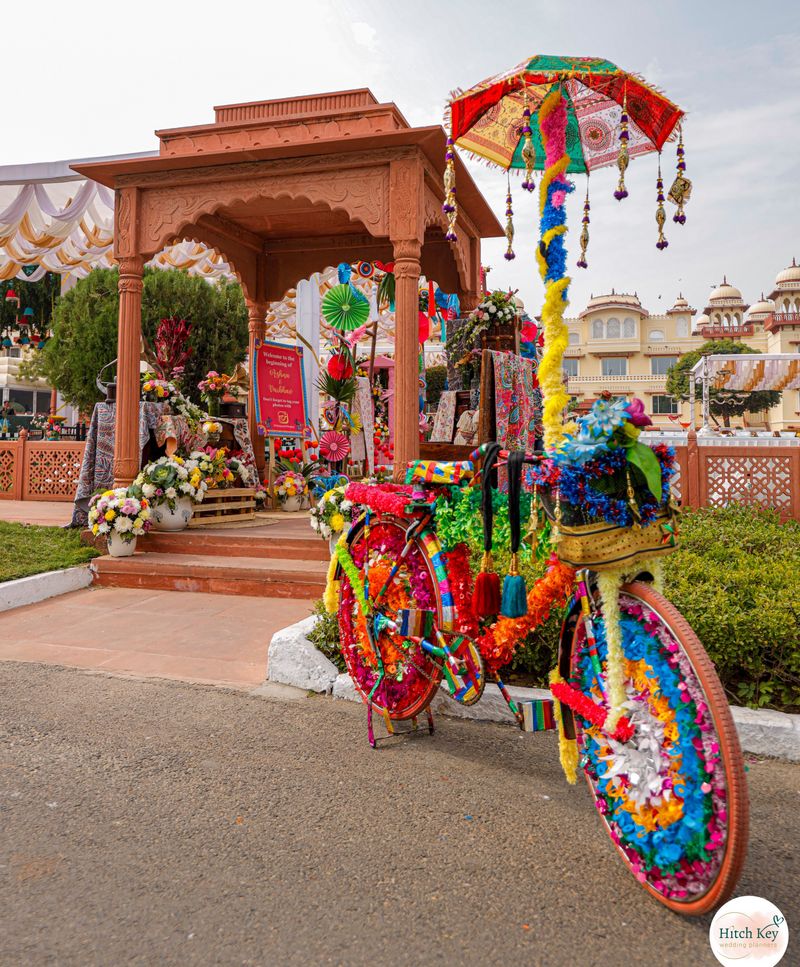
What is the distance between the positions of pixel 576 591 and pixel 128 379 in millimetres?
6669

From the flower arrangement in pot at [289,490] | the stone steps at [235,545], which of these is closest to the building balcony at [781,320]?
the flower arrangement in pot at [289,490]

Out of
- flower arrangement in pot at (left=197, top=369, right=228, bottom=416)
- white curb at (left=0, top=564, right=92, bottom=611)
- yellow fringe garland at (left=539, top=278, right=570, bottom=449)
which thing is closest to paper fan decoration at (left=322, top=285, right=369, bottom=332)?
flower arrangement in pot at (left=197, top=369, right=228, bottom=416)

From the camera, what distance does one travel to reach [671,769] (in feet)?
6.55

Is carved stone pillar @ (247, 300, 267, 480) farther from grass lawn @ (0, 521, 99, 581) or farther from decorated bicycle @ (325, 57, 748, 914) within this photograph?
decorated bicycle @ (325, 57, 748, 914)

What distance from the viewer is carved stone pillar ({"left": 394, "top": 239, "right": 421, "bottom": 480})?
7004 millimetres

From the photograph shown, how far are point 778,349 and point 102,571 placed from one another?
55734 millimetres

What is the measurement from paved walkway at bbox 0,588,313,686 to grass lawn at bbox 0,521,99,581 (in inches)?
16.2

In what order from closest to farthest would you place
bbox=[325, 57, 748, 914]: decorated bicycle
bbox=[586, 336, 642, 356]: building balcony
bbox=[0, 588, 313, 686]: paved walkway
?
bbox=[325, 57, 748, 914]: decorated bicycle < bbox=[0, 588, 313, 686]: paved walkway < bbox=[586, 336, 642, 356]: building balcony

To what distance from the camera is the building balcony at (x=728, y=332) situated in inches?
2212

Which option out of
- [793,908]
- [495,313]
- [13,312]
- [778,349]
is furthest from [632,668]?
[778,349]

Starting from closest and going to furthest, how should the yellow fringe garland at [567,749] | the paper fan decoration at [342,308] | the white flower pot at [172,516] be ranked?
the yellow fringe garland at [567,749] < the white flower pot at [172,516] < the paper fan decoration at [342,308]

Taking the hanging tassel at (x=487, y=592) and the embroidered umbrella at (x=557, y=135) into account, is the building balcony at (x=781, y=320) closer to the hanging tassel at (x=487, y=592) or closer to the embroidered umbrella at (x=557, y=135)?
the embroidered umbrella at (x=557, y=135)

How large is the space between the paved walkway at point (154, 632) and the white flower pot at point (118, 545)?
19.3 inches

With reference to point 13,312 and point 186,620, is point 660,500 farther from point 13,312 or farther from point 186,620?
point 13,312
